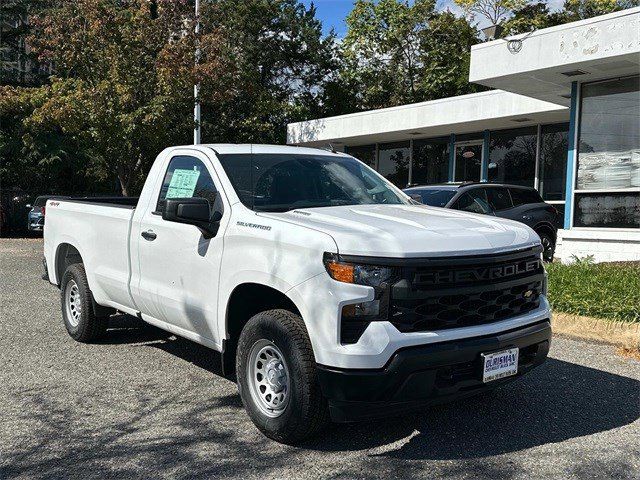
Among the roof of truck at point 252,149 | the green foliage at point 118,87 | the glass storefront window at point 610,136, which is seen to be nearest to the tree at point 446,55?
the green foliage at point 118,87

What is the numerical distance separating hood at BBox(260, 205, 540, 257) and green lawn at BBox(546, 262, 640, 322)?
2.95 m

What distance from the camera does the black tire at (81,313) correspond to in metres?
6.29

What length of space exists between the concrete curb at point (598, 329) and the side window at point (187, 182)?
4.25 metres

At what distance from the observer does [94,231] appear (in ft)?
20.1

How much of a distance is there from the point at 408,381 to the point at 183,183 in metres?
2.63

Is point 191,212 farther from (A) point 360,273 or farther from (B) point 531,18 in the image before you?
(B) point 531,18

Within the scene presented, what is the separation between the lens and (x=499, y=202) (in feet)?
37.9

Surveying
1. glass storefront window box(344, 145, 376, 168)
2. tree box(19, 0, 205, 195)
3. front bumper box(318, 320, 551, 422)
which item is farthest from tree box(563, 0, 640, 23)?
front bumper box(318, 320, 551, 422)

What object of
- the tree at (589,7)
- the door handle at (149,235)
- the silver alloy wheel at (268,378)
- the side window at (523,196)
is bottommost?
the silver alloy wheel at (268,378)

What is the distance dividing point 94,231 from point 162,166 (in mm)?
1177

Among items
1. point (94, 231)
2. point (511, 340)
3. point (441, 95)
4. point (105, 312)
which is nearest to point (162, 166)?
point (94, 231)

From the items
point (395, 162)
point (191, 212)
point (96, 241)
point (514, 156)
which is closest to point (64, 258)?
point (96, 241)

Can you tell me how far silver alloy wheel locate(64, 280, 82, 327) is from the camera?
660 centimetres

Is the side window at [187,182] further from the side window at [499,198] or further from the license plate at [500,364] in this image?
the side window at [499,198]
